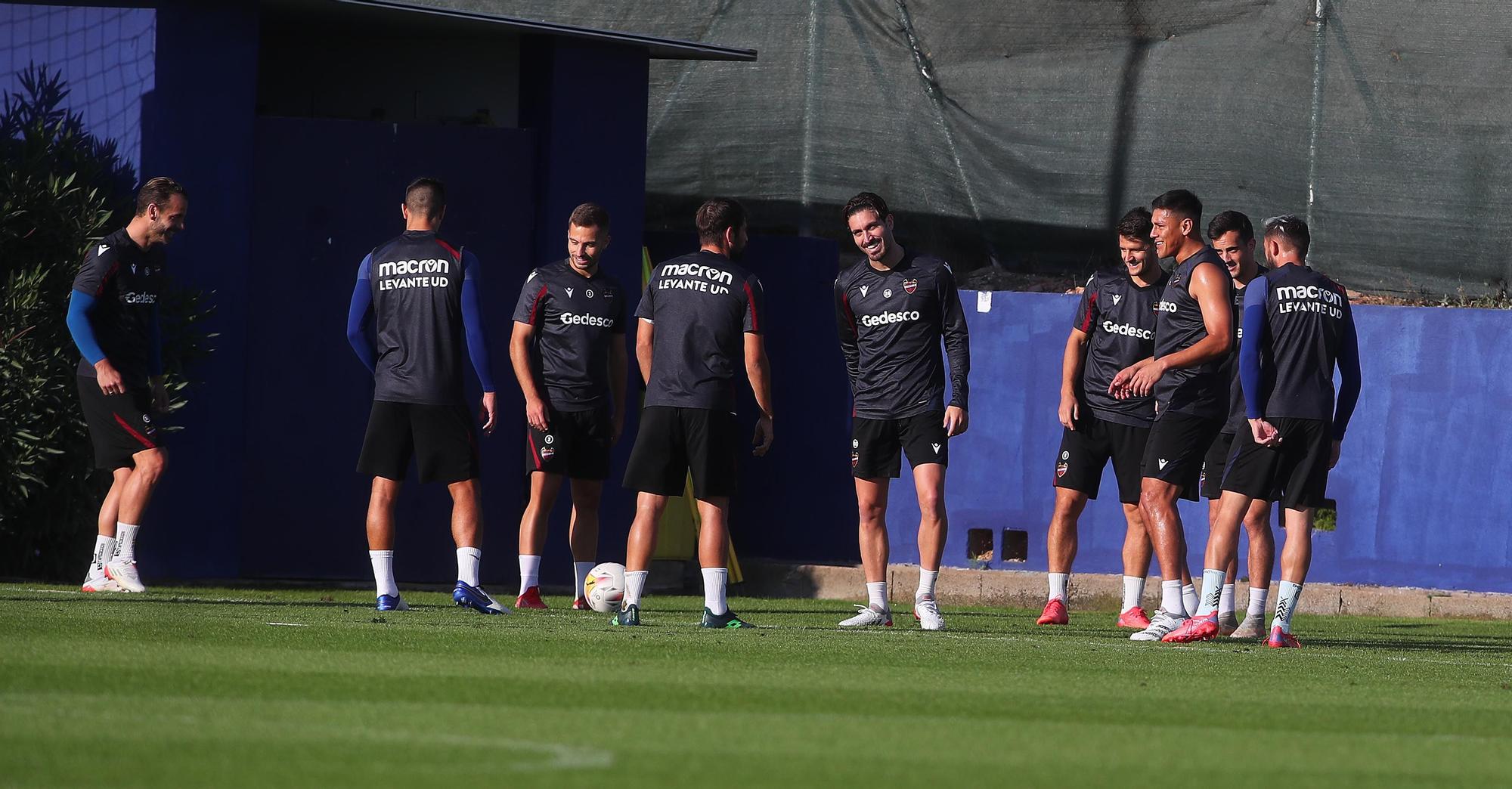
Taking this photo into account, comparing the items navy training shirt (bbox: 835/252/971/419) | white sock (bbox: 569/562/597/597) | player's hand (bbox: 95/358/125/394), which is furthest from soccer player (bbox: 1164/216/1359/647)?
player's hand (bbox: 95/358/125/394)

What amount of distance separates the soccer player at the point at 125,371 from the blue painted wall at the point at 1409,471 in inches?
258

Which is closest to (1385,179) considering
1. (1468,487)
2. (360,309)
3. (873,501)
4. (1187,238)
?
(1468,487)

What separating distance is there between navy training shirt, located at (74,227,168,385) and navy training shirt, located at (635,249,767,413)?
10.2 feet

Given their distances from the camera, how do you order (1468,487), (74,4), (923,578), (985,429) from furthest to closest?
(985,429), (1468,487), (74,4), (923,578)

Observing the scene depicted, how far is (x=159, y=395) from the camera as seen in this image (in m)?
11.2

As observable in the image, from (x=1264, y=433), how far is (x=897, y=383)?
1.86 m

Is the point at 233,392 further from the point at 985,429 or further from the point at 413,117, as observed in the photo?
the point at 985,429

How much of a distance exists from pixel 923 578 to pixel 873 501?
486 mm

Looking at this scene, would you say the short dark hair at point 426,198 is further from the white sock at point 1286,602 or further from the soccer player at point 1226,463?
the white sock at point 1286,602

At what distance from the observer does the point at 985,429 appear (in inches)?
593

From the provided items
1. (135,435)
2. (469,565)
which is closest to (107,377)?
(135,435)

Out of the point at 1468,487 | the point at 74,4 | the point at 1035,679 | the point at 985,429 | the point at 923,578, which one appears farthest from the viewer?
the point at 985,429

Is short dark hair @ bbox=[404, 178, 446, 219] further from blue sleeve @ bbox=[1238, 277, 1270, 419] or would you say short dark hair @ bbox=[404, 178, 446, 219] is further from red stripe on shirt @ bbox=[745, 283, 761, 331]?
blue sleeve @ bbox=[1238, 277, 1270, 419]

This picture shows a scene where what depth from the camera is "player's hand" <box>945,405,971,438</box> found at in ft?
32.9
